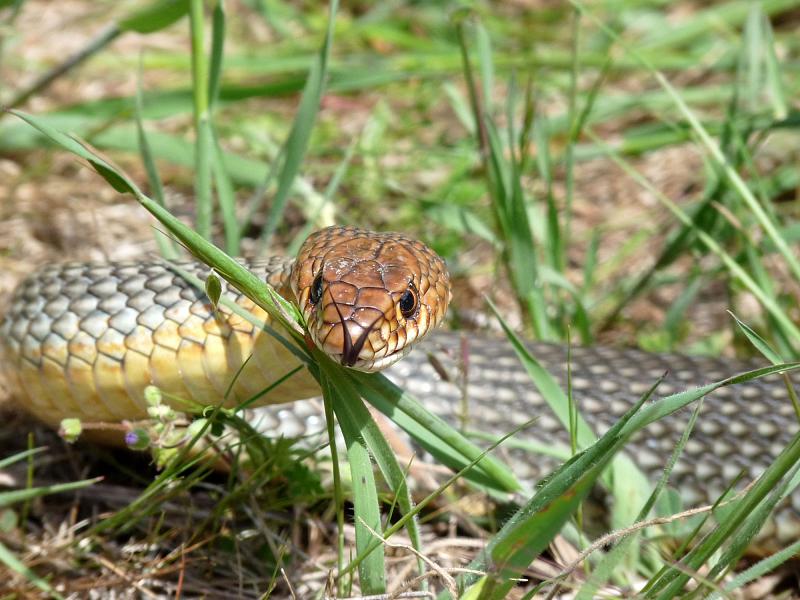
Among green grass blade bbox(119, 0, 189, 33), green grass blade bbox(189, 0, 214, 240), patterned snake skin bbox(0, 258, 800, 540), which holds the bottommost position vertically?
patterned snake skin bbox(0, 258, 800, 540)

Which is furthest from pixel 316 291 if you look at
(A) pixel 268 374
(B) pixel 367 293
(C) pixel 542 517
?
(C) pixel 542 517

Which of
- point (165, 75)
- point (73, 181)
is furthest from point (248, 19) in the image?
point (73, 181)

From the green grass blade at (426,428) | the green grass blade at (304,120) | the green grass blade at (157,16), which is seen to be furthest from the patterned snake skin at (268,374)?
the green grass blade at (157,16)

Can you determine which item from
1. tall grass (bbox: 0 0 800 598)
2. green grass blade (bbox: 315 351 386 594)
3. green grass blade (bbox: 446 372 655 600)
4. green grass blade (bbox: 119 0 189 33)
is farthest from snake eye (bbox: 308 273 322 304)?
green grass blade (bbox: 119 0 189 33)

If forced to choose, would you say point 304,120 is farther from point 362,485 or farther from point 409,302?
point 362,485

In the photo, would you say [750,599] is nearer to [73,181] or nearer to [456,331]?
[456,331]

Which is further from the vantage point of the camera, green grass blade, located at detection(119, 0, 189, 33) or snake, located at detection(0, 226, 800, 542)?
green grass blade, located at detection(119, 0, 189, 33)

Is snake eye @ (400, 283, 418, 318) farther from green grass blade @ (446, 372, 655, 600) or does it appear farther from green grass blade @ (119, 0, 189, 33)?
green grass blade @ (119, 0, 189, 33)
